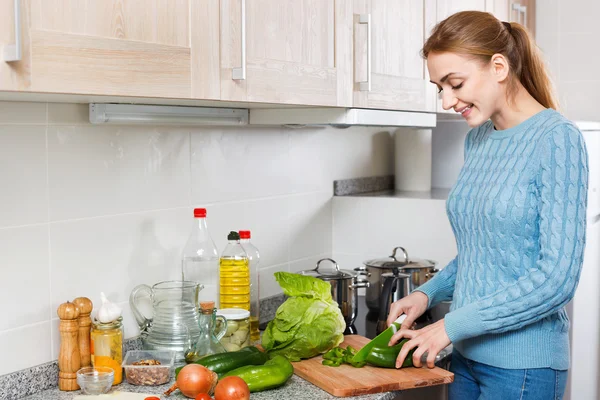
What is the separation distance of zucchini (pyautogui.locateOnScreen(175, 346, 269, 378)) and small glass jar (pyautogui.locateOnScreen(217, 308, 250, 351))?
0.44ft

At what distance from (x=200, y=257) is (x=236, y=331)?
0.77ft

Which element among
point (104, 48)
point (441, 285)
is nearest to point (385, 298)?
point (441, 285)

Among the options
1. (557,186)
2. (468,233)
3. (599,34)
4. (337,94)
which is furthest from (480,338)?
(599,34)

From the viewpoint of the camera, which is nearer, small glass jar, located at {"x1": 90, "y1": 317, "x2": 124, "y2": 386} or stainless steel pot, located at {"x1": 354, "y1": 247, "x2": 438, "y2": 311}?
small glass jar, located at {"x1": 90, "y1": 317, "x2": 124, "y2": 386}

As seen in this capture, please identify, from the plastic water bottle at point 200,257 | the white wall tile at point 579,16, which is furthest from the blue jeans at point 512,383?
the white wall tile at point 579,16

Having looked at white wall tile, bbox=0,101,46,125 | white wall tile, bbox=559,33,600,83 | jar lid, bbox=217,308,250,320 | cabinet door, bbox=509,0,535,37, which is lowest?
jar lid, bbox=217,308,250,320

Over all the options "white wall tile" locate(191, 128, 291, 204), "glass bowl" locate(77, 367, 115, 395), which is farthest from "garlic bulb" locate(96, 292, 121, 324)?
"white wall tile" locate(191, 128, 291, 204)

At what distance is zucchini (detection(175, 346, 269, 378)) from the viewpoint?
1.72m

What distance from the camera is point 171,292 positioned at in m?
1.90

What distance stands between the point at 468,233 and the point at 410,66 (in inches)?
27.5

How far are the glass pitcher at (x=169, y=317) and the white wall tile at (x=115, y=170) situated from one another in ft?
0.71

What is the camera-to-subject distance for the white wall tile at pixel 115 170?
1.73 m

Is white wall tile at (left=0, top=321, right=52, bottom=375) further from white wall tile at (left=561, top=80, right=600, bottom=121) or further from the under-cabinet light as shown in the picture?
white wall tile at (left=561, top=80, right=600, bottom=121)

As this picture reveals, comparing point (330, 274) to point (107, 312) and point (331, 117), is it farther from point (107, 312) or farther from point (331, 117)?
point (107, 312)
